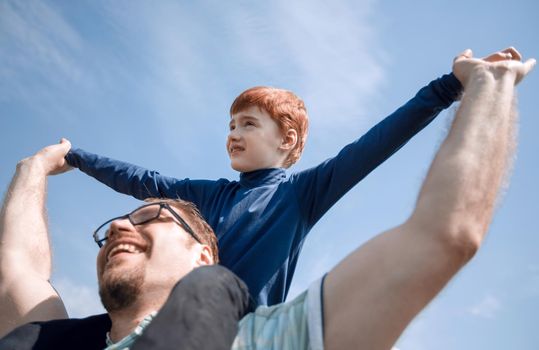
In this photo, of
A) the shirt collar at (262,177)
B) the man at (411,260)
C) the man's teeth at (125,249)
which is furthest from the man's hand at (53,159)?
the man at (411,260)

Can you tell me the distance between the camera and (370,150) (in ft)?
9.27

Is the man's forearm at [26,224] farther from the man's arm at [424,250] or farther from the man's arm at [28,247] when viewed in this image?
the man's arm at [424,250]

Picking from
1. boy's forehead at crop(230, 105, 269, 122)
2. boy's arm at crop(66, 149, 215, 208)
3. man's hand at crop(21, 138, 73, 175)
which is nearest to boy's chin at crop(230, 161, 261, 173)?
boy's arm at crop(66, 149, 215, 208)

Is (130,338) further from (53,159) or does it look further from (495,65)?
(53,159)

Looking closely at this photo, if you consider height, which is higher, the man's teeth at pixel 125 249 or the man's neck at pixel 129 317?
the man's teeth at pixel 125 249

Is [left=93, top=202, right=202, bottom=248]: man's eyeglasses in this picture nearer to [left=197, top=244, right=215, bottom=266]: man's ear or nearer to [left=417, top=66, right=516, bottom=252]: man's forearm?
[left=197, top=244, right=215, bottom=266]: man's ear

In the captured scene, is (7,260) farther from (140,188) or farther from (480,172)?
(480,172)

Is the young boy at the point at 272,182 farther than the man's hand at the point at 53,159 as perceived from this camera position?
No

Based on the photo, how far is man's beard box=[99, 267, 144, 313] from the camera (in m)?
2.37

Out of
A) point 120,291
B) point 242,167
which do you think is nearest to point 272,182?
point 242,167

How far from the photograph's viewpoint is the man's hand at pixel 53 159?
12.6 ft

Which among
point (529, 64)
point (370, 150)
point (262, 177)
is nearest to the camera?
point (529, 64)

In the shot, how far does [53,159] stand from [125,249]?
1.65 m

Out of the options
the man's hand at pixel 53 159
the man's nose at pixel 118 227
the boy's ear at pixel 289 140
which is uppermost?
the man's hand at pixel 53 159
